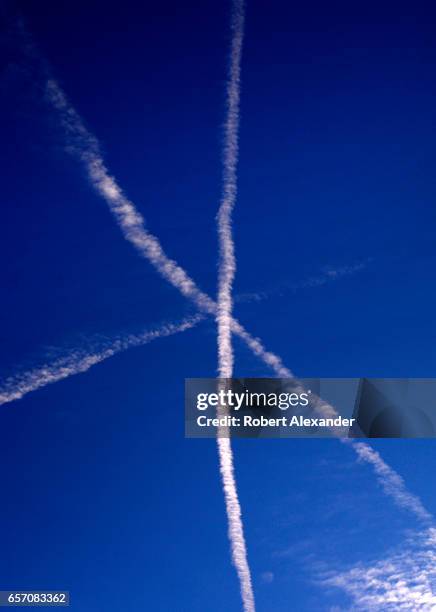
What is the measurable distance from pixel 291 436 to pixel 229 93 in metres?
1.28

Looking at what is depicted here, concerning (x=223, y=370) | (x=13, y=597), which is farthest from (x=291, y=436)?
(x=13, y=597)

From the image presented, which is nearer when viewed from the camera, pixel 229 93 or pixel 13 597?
pixel 13 597

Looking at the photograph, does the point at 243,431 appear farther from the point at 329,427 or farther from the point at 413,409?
the point at 413,409

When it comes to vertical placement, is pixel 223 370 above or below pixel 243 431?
above

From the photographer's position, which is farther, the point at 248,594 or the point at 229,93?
the point at 229,93

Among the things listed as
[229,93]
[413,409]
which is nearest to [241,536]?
[413,409]

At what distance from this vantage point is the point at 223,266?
2805 millimetres

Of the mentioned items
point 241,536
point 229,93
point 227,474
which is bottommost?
point 241,536

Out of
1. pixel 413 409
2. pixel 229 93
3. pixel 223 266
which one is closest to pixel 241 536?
pixel 413 409

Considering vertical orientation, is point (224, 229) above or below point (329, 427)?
above

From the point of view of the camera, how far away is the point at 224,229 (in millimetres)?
2830

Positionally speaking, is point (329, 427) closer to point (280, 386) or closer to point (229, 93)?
point (280, 386)

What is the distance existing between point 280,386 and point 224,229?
0.60m

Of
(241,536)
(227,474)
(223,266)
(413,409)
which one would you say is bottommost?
(241,536)
